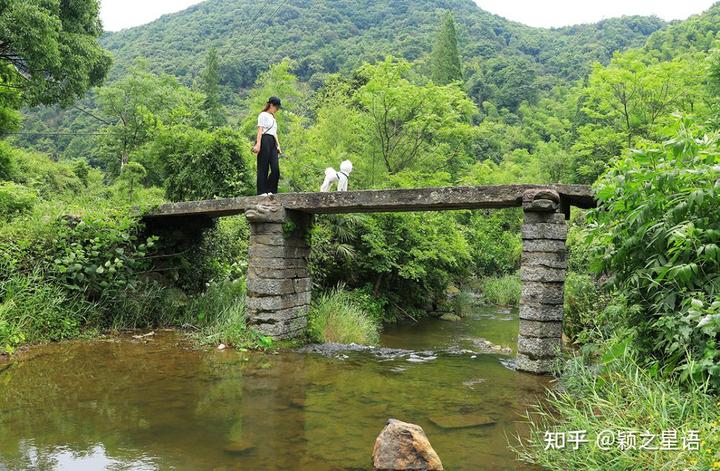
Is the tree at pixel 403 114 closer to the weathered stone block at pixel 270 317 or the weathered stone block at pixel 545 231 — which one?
the weathered stone block at pixel 270 317

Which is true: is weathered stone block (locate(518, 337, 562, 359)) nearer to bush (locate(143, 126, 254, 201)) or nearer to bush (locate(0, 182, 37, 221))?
bush (locate(143, 126, 254, 201))

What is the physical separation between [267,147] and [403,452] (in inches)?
204

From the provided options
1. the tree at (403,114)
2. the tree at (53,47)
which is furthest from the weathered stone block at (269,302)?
the tree at (53,47)

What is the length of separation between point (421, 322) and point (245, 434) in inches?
384

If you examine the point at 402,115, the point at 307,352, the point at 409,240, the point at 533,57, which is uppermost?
the point at 533,57

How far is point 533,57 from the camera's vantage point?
64625 millimetres

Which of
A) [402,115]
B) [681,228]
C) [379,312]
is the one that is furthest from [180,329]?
[402,115]

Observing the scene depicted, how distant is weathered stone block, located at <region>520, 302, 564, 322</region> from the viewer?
6406mm

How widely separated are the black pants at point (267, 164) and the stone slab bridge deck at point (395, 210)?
254 millimetres

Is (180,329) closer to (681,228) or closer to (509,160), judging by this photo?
(681,228)

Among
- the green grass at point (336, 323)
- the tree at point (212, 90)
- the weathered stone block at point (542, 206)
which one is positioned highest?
the tree at point (212, 90)

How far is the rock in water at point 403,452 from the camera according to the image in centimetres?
343

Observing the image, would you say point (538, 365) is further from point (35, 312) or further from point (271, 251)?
point (35, 312)

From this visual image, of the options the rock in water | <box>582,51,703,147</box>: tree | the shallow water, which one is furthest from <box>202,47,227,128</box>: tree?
the rock in water
